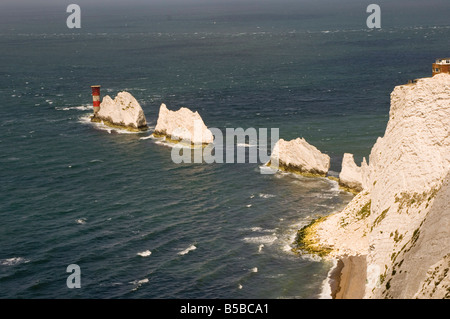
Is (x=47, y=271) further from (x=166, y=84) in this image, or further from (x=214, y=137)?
(x=166, y=84)

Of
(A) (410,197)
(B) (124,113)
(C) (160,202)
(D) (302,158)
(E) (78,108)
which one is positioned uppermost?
(B) (124,113)

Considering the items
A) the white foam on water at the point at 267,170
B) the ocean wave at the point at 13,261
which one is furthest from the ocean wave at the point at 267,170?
the ocean wave at the point at 13,261

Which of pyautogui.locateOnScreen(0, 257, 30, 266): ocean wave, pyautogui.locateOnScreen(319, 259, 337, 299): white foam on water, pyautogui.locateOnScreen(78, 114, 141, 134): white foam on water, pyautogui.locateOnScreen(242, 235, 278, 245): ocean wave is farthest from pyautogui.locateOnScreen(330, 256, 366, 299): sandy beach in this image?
pyautogui.locateOnScreen(78, 114, 141, 134): white foam on water

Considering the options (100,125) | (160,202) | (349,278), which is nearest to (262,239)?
(349,278)

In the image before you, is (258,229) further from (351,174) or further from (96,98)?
(96,98)

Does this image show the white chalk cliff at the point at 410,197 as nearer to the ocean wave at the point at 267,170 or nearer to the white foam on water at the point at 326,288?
the white foam on water at the point at 326,288

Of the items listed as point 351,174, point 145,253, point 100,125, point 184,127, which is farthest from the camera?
point 100,125

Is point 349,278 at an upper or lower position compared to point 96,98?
lower

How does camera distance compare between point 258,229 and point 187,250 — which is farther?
point 258,229

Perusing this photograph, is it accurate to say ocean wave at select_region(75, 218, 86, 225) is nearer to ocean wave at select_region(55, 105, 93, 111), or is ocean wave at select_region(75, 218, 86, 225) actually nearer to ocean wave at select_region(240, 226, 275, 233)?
ocean wave at select_region(240, 226, 275, 233)
